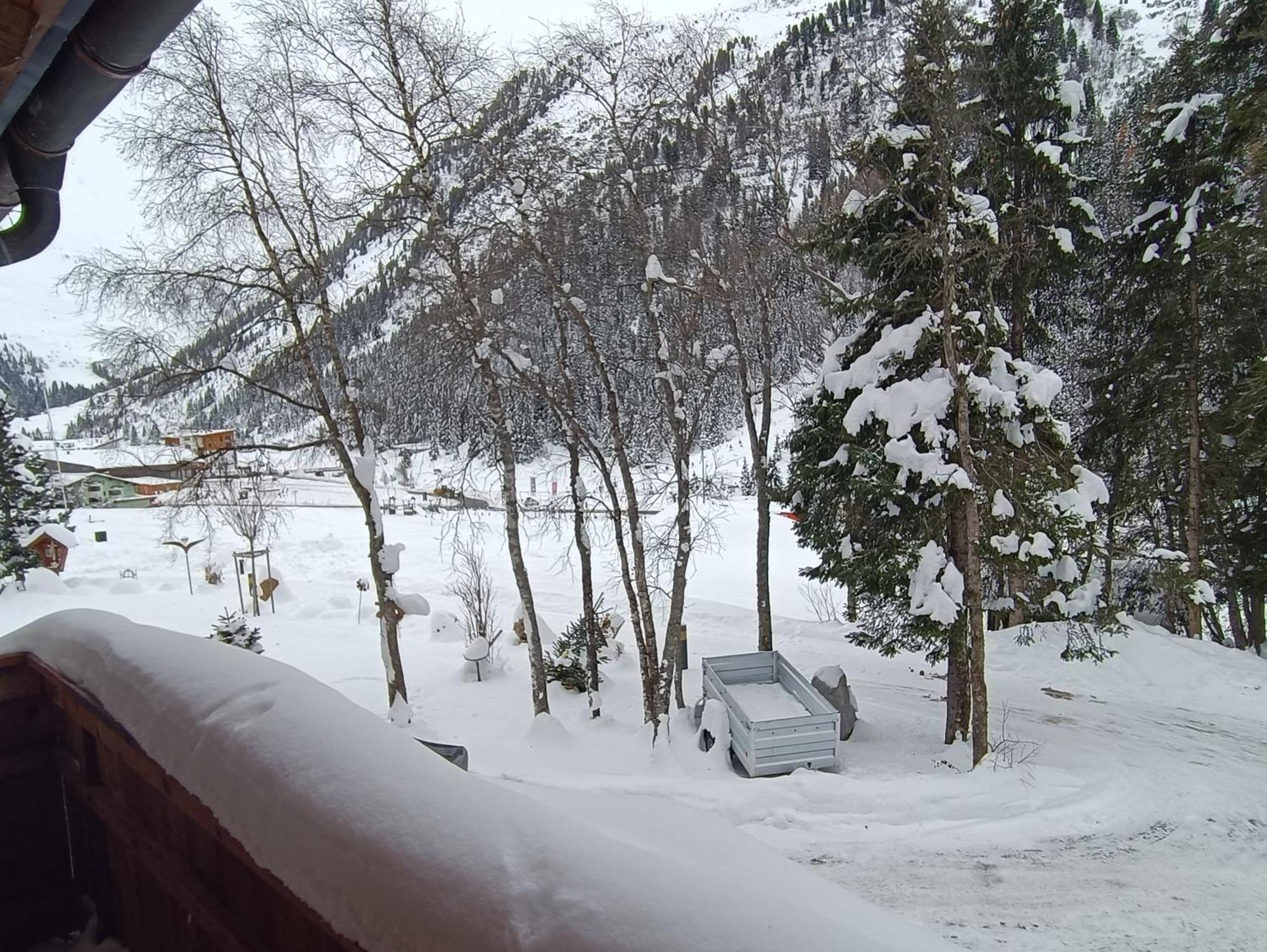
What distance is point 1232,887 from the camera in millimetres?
5824

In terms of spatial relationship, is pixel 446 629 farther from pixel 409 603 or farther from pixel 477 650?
pixel 409 603

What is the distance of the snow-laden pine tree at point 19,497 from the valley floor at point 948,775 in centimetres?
119

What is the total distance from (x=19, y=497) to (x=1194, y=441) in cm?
2786

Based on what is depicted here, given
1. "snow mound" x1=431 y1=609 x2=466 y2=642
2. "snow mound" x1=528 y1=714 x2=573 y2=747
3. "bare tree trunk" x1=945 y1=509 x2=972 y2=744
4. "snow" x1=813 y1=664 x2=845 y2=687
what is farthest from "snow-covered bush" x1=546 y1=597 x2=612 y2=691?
"bare tree trunk" x1=945 y1=509 x2=972 y2=744

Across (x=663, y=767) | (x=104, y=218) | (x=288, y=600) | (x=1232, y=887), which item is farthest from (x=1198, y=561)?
(x=288, y=600)

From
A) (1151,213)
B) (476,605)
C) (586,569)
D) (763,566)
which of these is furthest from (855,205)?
(476,605)

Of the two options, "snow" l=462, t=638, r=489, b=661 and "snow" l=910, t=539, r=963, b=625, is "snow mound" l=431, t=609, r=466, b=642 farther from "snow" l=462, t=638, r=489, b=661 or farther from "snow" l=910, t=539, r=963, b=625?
"snow" l=910, t=539, r=963, b=625

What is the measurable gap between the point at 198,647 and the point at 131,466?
26.4ft

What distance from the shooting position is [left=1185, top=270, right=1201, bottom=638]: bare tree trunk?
12000 millimetres

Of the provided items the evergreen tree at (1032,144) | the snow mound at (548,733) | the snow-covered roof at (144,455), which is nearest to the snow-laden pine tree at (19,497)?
the snow-covered roof at (144,455)

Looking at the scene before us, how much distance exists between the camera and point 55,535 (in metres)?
19.2

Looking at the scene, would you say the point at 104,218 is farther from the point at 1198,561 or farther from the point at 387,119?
the point at 1198,561

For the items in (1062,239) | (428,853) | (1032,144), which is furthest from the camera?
(1032,144)

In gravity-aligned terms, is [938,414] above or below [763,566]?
above
